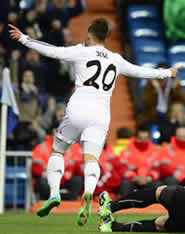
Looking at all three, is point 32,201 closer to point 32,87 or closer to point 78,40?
point 32,87

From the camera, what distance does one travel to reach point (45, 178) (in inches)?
475

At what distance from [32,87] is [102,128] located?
21.7 feet

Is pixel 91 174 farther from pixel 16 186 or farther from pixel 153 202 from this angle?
pixel 16 186

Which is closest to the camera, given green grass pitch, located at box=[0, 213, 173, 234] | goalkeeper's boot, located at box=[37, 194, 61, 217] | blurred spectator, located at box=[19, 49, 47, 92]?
green grass pitch, located at box=[0, 213, 173, 234]

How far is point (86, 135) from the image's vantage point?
7.80m

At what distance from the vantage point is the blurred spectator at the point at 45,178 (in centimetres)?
1201

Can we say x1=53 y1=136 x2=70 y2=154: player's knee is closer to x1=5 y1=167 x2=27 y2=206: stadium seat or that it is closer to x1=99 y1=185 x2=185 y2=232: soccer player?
x1=99 y1=185 x2=185 y2=232: soccer player

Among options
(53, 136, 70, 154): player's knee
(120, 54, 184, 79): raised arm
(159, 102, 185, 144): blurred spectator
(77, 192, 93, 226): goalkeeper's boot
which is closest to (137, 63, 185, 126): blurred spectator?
(159, 102, 185, 144): blurred spectator

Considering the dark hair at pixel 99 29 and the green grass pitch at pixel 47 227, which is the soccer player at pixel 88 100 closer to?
the dark hair at pixel 99 29

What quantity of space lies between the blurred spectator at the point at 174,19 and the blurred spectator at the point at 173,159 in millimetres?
6041

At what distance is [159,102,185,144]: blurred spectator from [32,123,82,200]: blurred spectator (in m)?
2.26

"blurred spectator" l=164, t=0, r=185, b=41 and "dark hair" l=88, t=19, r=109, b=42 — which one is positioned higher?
"blurred spectator" l=164, t=0, r=185, b=41

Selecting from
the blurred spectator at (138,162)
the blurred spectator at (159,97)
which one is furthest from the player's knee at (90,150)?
the blurred spectator at (159,97)

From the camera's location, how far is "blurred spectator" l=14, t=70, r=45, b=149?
43.6ft
